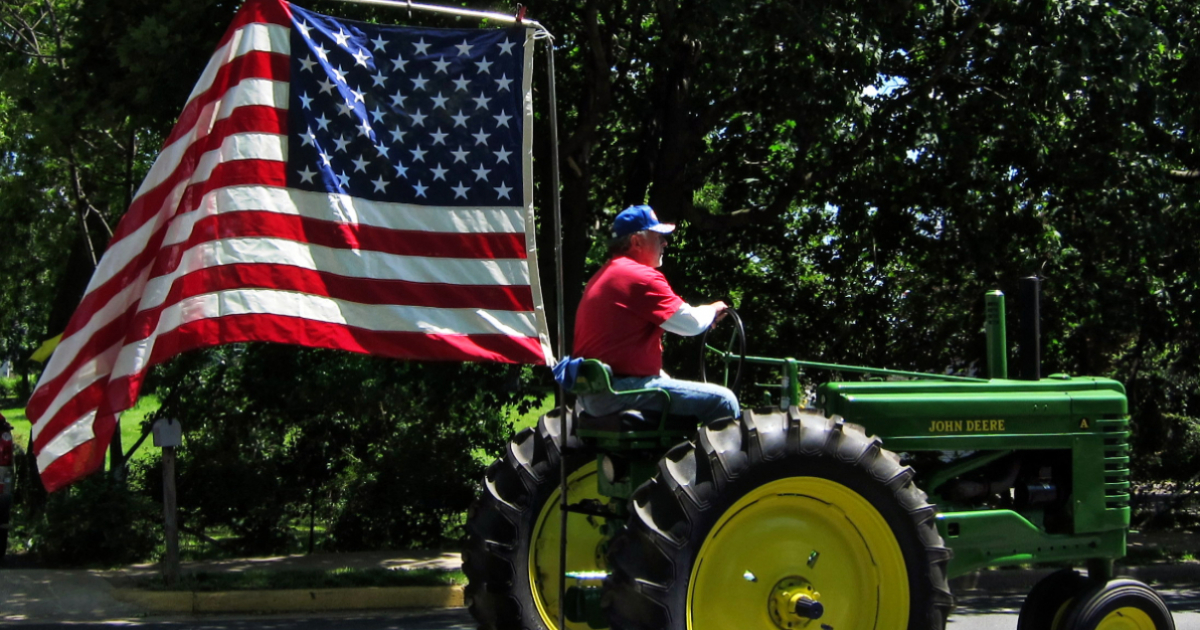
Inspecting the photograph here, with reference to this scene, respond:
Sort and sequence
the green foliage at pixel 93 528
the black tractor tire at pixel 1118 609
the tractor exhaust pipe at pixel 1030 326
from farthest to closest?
the green foliage at pixel 93 528 < the tractor exhaust pipe at pixel 1030 326 < the black tractor tire at pixel 1118 609

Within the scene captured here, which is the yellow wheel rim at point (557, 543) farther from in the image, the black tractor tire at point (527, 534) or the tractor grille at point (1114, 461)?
the tractor grille at point (1114, 461)

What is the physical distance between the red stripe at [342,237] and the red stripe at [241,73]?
692 mm

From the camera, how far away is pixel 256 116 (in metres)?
5.76

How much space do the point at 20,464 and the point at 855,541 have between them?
13706 millimetres

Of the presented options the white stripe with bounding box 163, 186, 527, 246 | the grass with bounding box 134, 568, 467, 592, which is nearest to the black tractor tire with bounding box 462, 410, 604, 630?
the white stripe with bounding box 163, 186, 527, 246

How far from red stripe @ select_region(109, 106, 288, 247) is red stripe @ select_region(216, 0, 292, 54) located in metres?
0.43

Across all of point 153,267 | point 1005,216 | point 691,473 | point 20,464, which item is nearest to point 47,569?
point 20,464

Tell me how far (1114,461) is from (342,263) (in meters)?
3.90

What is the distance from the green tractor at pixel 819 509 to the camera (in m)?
4.88

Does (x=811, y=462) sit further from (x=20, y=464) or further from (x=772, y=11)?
(x=20, y=464)

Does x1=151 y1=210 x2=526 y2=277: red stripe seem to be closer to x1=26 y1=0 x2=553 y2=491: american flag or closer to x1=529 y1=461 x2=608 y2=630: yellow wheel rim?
x1=26 y1=0 x2=553 y2=491: american flag

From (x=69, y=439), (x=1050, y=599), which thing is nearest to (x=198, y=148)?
(x=69, y=439)

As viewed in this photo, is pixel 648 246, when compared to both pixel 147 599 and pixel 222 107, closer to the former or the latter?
pixel 222 107

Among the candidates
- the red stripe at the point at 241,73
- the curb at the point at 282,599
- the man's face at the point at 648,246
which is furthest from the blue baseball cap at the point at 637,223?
the curb at the point at 282,599
